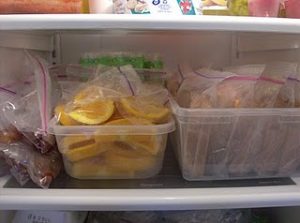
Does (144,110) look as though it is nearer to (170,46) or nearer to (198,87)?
(198,87)

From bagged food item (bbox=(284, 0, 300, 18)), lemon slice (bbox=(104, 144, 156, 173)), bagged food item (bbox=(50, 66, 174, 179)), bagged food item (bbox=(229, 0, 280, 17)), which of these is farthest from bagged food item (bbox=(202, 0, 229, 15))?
lemon slice (bbox=(104, 144, 156, 173))

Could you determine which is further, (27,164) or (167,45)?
(167,45)

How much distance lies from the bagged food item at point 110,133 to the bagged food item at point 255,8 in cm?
29

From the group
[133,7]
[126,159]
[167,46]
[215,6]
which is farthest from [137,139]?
[167,46]

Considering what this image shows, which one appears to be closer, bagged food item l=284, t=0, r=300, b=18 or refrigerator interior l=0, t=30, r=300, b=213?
bagged food item l=284, t=0, r=300, b=18

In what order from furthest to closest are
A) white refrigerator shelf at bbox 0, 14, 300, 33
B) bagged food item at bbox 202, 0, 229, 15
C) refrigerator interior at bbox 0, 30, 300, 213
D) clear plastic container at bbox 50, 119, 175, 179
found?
refrigerator interior at bbox 0, 30, 300, 213
bagged food item at bbox 202, 0, 229, 15
clear plastic container at bbox 50, 119, 175, 179
white refrigerator shelf at bbox 0, 14, 300, 33

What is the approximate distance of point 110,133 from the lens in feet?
2.28

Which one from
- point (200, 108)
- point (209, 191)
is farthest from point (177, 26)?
point (209, 191)

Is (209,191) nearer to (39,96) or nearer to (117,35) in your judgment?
(39,96)

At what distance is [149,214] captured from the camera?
0.87m

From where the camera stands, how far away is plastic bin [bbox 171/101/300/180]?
0.70m

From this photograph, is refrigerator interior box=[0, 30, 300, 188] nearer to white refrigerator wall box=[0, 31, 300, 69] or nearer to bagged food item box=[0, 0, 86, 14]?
white refrigerator wall box=[0, 31, 300, 69]

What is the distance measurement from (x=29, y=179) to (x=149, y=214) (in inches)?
12.8

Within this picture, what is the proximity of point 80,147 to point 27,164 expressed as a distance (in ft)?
0.40
